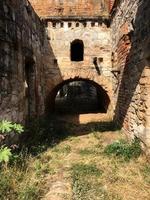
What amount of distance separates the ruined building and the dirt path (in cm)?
86

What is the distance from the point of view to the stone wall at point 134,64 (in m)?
5.16

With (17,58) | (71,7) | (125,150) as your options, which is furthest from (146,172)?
(71,7)

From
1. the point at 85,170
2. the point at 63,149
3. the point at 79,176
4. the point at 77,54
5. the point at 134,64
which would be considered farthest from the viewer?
the point at 77,54

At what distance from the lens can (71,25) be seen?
975cm

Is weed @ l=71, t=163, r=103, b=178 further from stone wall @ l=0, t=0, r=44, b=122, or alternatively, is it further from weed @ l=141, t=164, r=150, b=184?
stone wall @ l=0, t=0, r=44, b=122

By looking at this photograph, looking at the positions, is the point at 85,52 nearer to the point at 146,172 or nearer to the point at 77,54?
the point at 77,54

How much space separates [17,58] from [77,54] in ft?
26.2

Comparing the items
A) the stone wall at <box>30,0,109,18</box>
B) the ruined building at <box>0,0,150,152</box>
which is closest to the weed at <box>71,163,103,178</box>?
the ruined building at <box>0,0,150,152</box>

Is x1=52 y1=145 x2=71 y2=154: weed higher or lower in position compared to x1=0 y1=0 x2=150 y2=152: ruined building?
lower

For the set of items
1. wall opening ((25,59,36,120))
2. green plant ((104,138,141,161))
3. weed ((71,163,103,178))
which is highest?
wall opening ((25,59,36,120))

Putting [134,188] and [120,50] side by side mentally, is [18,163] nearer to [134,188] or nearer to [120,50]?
[134,188]

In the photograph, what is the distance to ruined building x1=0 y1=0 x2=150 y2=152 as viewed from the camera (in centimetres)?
516

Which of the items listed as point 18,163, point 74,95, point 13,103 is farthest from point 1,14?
point 74,95

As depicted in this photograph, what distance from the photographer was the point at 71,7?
32.7 feet
